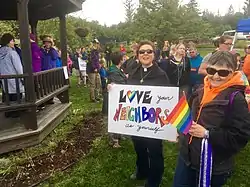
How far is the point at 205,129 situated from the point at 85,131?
4.50m

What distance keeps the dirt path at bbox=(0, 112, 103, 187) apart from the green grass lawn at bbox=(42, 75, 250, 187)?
0.21 metres

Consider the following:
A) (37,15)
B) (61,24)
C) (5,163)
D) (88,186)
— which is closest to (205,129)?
(88,186)

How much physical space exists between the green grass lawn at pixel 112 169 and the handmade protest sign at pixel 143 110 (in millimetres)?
857

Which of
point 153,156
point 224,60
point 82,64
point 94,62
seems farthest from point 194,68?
point 82,64

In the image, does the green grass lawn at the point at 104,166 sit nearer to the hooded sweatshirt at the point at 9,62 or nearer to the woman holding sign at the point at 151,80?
the woman holding sign at the point at 151,80

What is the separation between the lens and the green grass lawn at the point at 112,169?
12.9 feet

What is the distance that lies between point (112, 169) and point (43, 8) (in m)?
5.73

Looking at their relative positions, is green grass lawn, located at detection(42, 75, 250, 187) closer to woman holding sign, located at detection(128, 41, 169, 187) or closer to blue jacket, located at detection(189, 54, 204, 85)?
woman holding sign, located at detection(128, 41, 169, 187)

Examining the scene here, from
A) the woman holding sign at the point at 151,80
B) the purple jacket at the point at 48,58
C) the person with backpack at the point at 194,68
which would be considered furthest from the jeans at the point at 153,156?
the purple jacket at the point at 48,58

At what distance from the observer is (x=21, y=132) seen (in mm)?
5164

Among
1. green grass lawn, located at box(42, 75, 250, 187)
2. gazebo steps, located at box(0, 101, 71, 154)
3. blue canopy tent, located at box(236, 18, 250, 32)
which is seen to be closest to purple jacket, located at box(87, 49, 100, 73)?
gazebo steps, located at box(0, 101, 71, 154)

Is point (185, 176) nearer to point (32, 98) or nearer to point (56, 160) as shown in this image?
point (56, 160)

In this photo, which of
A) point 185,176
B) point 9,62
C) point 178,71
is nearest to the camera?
point 185,176

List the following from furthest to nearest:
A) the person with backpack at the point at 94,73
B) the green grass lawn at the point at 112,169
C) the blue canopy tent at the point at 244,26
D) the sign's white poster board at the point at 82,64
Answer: the sign's white poster board at the point at 82,64 < the blue canopy tent at the point at 244,26 < the person with backpack at the point at 94,73 < the green grass lawn at the point at 112,169
